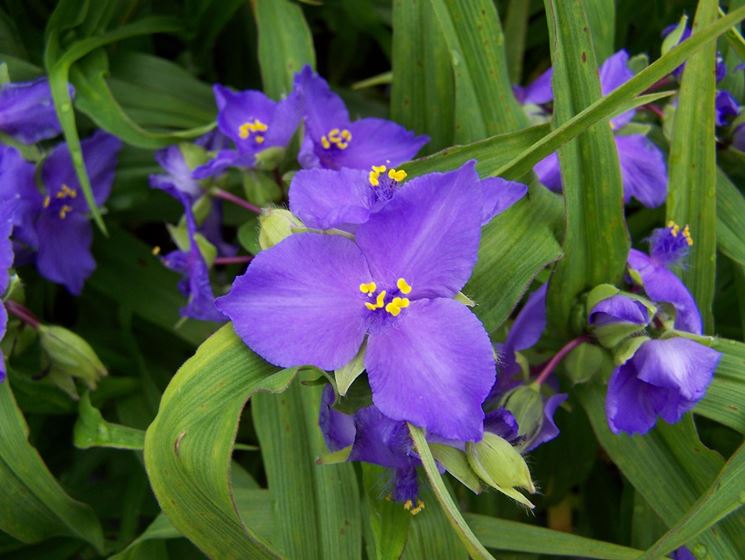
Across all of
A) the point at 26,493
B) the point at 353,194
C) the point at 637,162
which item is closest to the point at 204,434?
the point at 353,194

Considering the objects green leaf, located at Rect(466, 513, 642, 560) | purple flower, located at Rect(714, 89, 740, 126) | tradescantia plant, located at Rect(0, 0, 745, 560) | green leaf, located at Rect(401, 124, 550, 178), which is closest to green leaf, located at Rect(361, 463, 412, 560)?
tradescantia plant, located at Rect(0, 0, 745, 560)

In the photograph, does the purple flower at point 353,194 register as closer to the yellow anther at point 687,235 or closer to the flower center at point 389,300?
the flower center at point 389,300

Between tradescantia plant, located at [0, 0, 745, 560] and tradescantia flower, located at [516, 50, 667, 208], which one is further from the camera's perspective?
tradescantia flower, located at [516, 50, 667, 208]

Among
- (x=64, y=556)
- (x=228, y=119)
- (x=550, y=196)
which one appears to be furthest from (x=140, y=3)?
(x=64, y=556)

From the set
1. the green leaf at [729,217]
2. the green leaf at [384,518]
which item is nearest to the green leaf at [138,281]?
the green leaf at [384,518]

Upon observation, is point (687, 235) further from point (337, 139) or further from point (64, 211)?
point (64, 211)

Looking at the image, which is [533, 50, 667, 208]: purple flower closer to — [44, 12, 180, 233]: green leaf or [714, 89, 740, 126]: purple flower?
[714, 89, 740, 126]: purple flower
